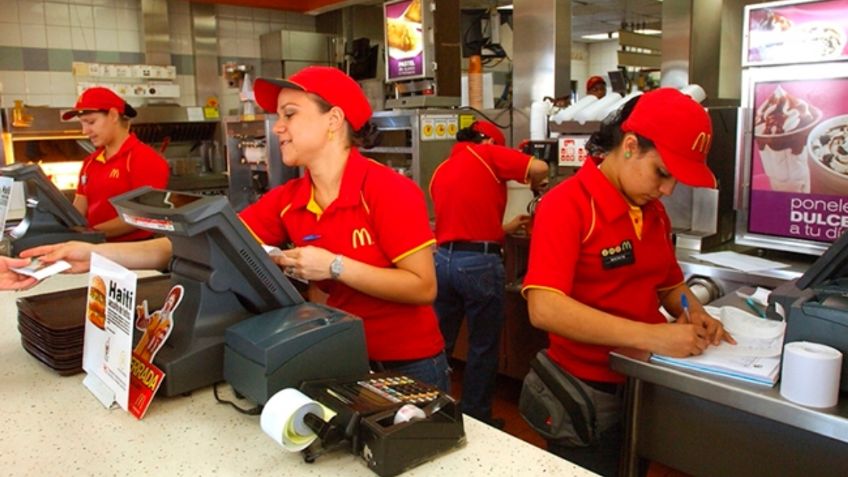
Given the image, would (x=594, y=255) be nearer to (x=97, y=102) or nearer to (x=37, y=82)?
(x=97, y=102)

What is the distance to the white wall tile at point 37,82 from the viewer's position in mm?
6418

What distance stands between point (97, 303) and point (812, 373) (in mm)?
1615

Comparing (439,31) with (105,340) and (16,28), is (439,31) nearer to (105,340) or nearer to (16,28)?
(105,340)

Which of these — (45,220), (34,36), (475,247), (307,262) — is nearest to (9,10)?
(34,36)

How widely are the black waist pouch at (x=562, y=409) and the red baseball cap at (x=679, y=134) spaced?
0.64 m

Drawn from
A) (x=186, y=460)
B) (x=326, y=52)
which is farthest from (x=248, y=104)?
(x=186, y=460)

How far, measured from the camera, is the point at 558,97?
4473mm

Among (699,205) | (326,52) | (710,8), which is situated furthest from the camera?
(326,52)

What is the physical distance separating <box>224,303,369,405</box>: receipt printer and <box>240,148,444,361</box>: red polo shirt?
41 centimetres

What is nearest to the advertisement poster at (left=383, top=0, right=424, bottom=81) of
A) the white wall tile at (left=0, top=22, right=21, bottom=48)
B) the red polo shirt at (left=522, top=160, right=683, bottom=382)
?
the red polo shirt at (left=522, top=160, right=683, bottom=382)

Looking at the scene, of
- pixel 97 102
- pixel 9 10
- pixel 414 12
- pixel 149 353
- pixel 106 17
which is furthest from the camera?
pixel 106 17

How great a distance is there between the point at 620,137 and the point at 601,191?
0.16m

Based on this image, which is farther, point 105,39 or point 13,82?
point 105,39

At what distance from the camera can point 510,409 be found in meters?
3.88
